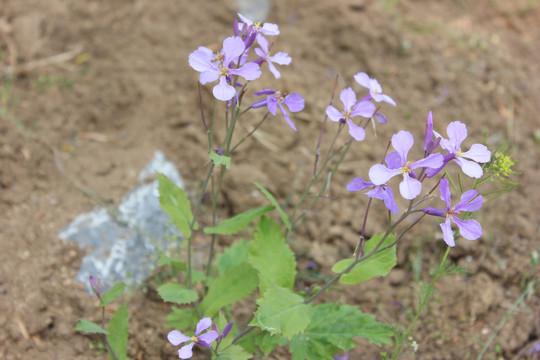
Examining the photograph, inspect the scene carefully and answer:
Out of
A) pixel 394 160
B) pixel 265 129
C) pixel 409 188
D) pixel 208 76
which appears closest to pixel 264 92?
pixel 208 76

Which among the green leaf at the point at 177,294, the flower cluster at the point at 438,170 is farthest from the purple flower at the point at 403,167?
the green leaf at the point at 177,294

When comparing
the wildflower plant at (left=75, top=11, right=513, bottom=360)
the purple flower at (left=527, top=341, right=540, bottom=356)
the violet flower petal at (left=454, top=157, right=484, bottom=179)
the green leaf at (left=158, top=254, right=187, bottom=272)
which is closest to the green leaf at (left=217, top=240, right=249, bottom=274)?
the wildflower plant at (left=75, top=11, right=513, bottom=360)

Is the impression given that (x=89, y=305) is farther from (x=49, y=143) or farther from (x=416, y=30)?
(x=416, y=30)

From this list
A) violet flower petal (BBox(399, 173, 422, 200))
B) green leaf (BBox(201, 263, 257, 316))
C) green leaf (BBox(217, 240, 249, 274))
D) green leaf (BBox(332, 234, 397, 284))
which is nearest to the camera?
violet flower petal (BBox(399, 173, 422, 200))

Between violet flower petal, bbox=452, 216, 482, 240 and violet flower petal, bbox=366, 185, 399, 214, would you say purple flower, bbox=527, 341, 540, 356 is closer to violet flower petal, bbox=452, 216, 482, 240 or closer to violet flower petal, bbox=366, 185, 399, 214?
violet flower petal, bbox=452, 216, 482, 240

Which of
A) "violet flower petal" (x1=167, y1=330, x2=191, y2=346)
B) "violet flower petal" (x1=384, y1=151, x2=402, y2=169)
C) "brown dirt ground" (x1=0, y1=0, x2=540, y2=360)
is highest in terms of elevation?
"violet flower petal" (x1=384, y1=151, x2=402, y2=169)

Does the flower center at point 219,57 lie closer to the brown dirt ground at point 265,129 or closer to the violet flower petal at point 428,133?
the violet flower petal at point 428,133

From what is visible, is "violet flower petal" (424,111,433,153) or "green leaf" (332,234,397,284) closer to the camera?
"violet flower petal" (424,111,433,153)
